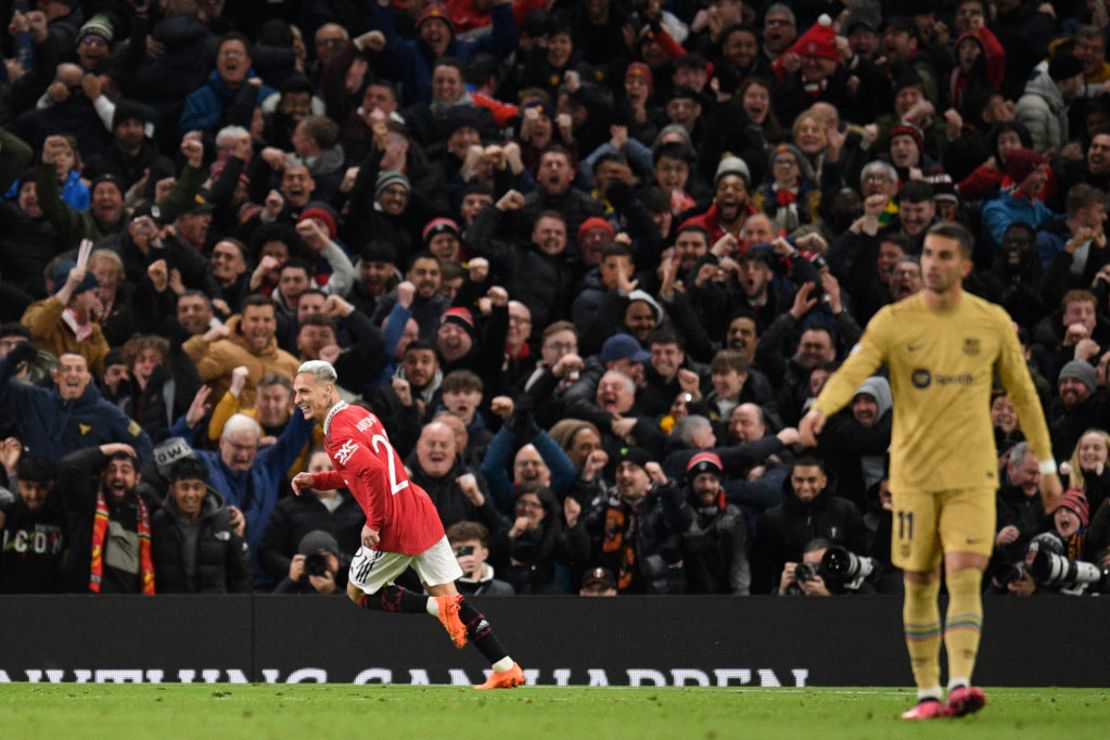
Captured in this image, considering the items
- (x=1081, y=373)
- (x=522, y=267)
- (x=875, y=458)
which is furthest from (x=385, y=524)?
(x=1081, y=373)

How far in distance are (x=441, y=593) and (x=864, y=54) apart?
35.0ft

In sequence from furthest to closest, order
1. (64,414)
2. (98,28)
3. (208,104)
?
(98,28), (208,104), (64,414)

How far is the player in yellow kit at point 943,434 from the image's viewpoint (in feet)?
30.4

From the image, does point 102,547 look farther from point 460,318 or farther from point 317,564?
point 460,318

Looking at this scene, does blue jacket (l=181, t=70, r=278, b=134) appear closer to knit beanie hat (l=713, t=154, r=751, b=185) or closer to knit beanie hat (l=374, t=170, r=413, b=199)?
knit beanie hat (l=374, t=170, r=413, b=199)

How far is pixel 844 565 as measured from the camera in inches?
517

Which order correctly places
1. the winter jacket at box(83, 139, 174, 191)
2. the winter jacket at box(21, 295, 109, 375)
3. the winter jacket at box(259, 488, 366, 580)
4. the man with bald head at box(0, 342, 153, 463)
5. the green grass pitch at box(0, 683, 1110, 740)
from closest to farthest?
1. the green grass pitch at box(0, 683, 1110, 740)
2. the winter jacket at box(259, 488, 366, 580)
3. the man with bald head at box(0, 342, 153, 463)
4. the winter jacket at box(21, 295, 109, 375)
5. the winter jacket at box(83, 139, 174, 191)

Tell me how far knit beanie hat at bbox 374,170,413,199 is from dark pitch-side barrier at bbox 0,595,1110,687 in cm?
496

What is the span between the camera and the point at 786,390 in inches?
642

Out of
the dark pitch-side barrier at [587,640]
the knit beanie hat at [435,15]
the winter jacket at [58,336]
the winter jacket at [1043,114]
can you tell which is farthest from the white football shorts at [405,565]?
the winter jacket at [1043,114]

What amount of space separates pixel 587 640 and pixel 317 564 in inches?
82.5

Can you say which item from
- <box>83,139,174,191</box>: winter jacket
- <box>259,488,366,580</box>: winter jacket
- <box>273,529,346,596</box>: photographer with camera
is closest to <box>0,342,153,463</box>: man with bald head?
<box>259,488,366,580</box>: winter jacket

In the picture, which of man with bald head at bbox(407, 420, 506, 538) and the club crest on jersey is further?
man with bald head at bbox(407, 420, 506, 538)

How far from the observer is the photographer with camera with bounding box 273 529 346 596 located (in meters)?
14.3
